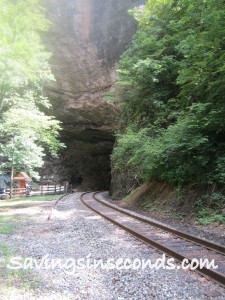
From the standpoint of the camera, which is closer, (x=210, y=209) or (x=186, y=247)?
(x=186, y=247)

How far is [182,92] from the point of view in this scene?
Result: 10.2 meters

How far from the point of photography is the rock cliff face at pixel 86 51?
22.8 metres

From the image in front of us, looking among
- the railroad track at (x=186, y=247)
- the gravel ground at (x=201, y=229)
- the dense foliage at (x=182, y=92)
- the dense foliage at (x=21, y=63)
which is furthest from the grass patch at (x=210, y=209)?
the dense foliage at (x=21, y=63)

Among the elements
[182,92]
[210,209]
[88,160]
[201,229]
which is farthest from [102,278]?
[88,160]

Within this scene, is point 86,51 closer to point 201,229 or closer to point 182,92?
point 182,92

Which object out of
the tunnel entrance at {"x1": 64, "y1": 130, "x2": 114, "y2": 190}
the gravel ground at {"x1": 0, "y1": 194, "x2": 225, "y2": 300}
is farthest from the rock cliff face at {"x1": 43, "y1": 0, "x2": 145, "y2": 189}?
the gravel ground at {"x1": 0, "y1": 194, "x2": 225, "y2": 300}

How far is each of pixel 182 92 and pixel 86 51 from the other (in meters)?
15.6

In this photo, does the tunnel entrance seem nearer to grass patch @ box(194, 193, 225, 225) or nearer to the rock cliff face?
the rock cliff face

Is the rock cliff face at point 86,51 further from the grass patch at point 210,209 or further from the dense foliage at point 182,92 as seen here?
the grass patch at point 210,209

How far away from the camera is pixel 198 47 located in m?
9.11

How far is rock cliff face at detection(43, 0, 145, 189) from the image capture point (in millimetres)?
22750

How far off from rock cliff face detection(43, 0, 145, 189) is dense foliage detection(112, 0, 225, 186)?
7017 mm

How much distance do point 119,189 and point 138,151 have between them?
8348mm

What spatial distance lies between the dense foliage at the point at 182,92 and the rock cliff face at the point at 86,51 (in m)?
7.02
